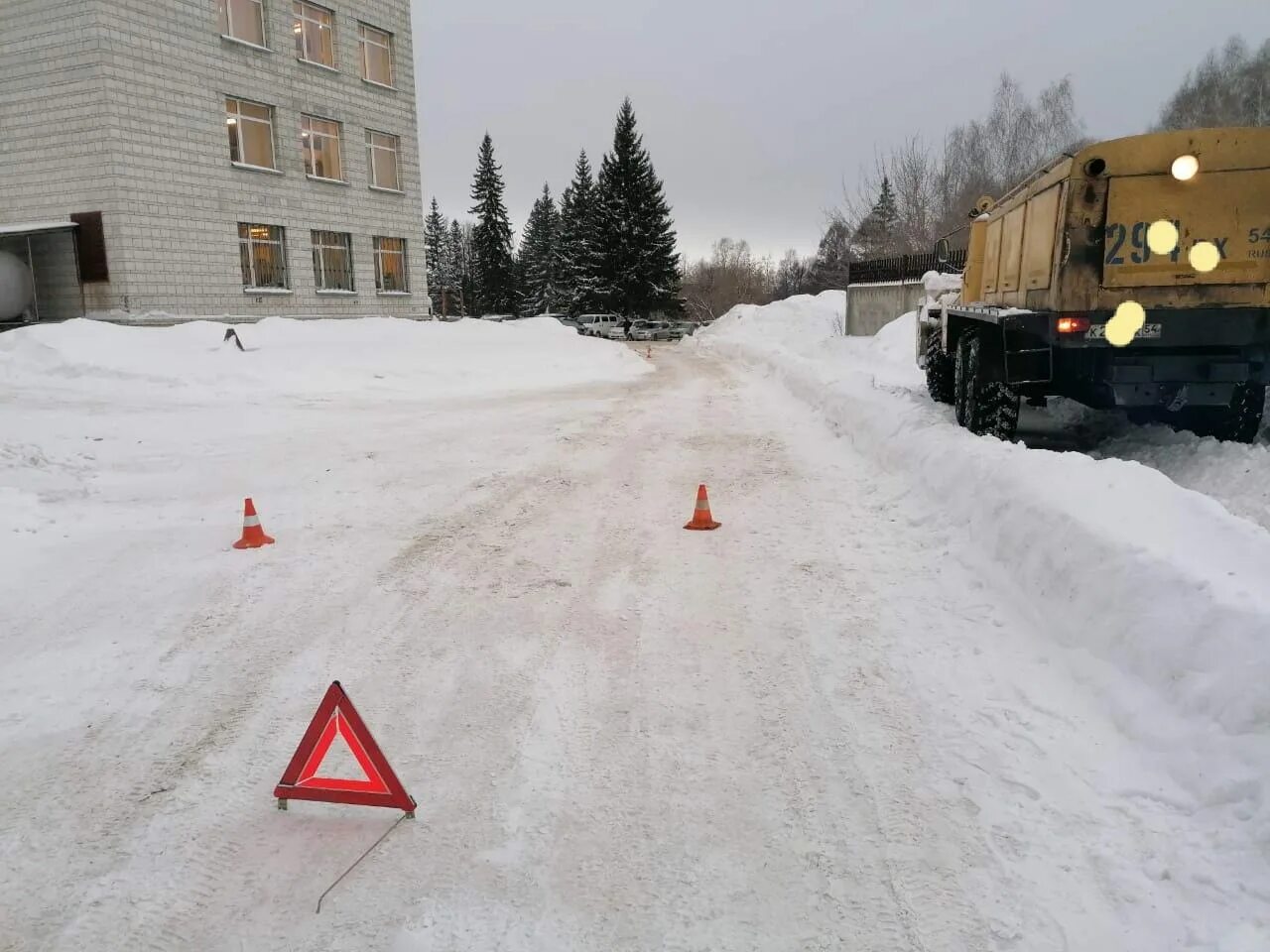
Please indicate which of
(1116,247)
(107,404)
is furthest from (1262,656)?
(107,404)

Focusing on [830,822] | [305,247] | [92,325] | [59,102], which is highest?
[59,102]

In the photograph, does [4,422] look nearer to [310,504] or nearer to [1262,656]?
[310,504]

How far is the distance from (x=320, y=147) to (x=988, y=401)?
81.2 ft

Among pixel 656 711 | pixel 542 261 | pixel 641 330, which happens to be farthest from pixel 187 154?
pixel 542 261

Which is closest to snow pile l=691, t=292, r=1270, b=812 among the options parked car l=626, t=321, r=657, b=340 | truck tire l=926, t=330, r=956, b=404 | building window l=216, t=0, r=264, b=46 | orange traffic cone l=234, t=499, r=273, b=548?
truck tire l=926, t=330, r=956, b=404

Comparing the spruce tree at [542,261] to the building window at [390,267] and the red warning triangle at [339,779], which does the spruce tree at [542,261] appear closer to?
the building window at [390,267]

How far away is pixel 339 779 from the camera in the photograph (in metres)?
3.23

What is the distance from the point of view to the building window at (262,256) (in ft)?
77.6

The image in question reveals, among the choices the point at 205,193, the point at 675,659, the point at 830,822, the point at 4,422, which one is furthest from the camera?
the point at 205,193

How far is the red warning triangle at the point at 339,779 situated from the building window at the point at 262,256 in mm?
23518

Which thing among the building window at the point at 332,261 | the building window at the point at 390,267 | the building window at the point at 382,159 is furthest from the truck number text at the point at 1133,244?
the building window at the point at 382,159

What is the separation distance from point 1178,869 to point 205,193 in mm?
25572

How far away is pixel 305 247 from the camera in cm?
2550

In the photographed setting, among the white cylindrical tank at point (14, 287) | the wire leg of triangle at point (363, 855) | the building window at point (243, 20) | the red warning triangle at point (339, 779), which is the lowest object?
the wire leg of triangle at point (363, 855)
